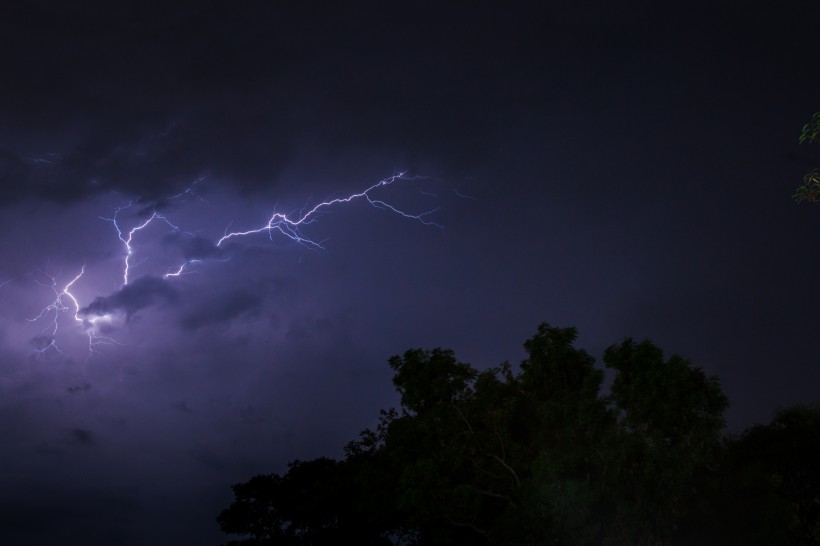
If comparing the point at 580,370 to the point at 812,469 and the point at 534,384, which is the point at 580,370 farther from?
the point at 812,469

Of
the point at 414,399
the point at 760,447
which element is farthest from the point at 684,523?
the point at 414,399

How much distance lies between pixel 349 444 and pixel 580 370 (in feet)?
34.8

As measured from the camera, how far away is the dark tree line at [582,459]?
55.6ft

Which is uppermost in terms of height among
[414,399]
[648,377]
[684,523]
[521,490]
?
[414,399]

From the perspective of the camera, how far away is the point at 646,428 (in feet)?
57.2

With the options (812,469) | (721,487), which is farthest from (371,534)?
(812,469)

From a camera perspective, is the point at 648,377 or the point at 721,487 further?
the point at 721,487

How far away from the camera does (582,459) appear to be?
1817cm

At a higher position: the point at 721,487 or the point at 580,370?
the point at 580,370

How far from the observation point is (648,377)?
17.5 meters

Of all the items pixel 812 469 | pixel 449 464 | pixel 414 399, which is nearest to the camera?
pixel 449 464

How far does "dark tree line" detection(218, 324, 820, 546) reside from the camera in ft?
55.6

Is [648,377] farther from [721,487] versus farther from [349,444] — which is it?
[349,444]

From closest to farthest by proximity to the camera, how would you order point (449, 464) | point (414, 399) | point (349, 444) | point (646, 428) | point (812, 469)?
point (646, 428), point (449, 464), point (414, 399), point (812, 469), point (349, 444)
